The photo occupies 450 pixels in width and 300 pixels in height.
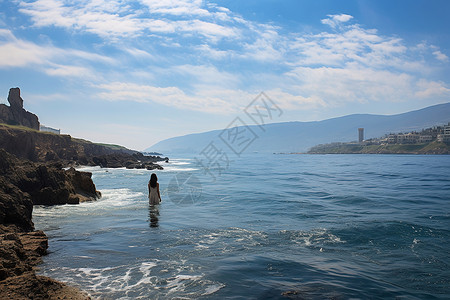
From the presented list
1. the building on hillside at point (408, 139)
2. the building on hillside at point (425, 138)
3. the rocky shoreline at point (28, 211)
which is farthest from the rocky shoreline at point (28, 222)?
the building on hillside at point (408, 139)

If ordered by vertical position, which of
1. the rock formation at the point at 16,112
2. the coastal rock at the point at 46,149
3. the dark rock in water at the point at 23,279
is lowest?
the dark rock in water at the point at 23,279

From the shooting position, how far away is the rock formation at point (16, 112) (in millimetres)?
74188

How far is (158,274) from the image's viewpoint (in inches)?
261

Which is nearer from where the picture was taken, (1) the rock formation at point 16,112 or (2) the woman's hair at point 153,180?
(2) the woman's hair at point 153,180

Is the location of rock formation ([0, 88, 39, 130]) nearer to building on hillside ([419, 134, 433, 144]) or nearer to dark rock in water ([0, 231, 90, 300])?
dark rock in water ([0, 231, 90, 300])

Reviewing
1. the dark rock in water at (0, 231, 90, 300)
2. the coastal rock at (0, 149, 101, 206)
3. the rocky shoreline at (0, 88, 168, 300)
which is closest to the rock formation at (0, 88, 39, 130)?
the rocky shoreline at (0, 88, 168, 300)

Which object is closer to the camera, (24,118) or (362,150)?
(24,118)

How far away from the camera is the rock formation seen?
7419 cm

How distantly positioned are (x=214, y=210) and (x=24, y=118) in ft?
270

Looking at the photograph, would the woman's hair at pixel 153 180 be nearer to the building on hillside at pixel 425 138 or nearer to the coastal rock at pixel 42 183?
the coastal rock at pixel 42 183

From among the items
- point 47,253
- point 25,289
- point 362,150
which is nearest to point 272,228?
point 47,253

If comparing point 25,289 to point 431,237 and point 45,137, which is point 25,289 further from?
point 45,137

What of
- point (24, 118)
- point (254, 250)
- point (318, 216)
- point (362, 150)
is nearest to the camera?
point (254, 250)

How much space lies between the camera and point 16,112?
77.3 m
